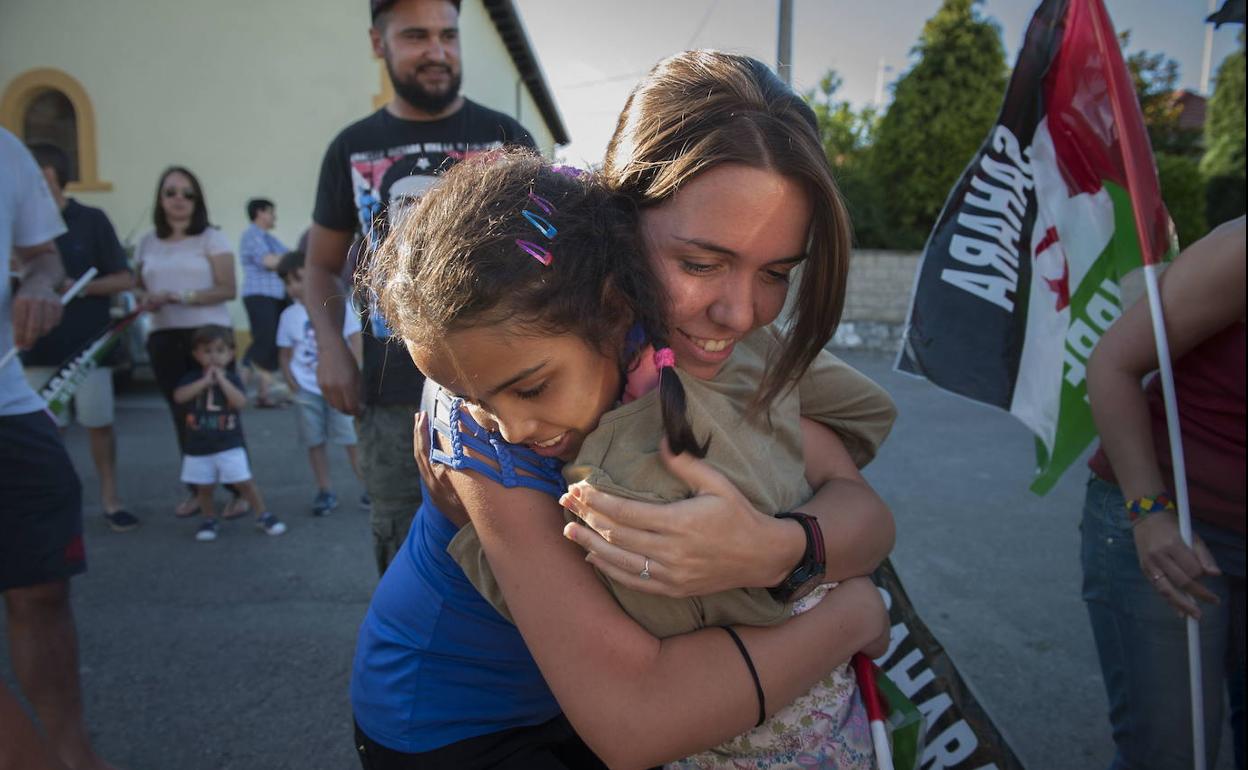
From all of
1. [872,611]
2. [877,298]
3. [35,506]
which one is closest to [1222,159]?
[877,298]

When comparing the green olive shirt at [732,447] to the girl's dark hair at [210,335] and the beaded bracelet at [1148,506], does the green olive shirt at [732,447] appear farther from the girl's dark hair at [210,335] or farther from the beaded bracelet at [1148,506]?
the girl's dark hair at [210,335]

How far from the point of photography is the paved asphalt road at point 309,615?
288 cm

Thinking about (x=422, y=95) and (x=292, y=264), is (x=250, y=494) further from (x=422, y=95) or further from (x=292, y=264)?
(x=422, y=95)

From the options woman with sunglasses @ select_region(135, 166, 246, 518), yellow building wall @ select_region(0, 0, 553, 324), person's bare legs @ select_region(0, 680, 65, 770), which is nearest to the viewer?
person's bare legs @ select_region(0, 680, 65, 770)

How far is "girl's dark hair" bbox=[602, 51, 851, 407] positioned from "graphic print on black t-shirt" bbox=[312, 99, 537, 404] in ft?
4.42

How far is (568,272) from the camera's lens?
1.21 meters

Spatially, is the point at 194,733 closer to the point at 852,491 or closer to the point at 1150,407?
the point at 852,491

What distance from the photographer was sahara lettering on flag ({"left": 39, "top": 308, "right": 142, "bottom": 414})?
423 centimetres

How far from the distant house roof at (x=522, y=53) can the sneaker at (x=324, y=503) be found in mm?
9907

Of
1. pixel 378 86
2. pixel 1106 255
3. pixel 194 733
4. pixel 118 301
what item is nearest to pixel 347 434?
pixel 194 733

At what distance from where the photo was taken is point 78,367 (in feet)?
14.6

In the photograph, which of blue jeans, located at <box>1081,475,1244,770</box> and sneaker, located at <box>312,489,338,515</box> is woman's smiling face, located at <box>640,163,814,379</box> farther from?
sneaker, located at <box>312,489,338,515</box>

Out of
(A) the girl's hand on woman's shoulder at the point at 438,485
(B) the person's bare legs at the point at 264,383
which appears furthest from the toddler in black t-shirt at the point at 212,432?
(A) the girl's hand on woman's shoulder at the point at 438,485

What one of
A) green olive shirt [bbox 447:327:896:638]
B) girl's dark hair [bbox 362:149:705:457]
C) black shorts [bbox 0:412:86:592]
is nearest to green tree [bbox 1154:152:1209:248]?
green olive shirt [bbox 447:327:896:638]
